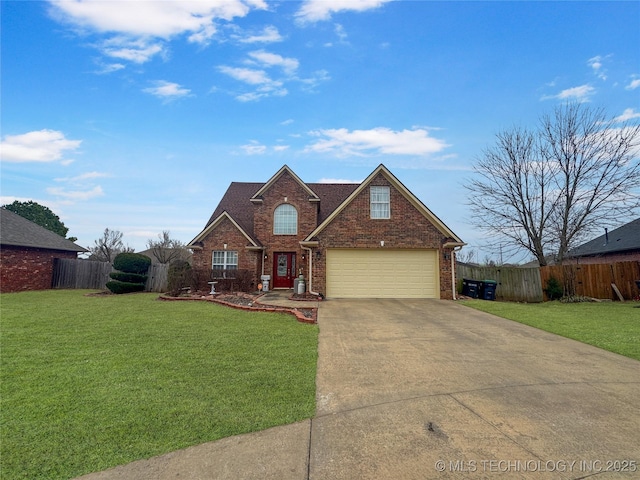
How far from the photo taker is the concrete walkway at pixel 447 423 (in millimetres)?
2596

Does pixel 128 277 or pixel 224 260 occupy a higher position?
pixel 224 260

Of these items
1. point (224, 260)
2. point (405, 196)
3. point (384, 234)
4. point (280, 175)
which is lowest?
point (224, 260)

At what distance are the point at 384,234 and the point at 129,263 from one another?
1435 cm

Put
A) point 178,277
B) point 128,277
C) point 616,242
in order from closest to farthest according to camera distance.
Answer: point 178,277 < point 128,277 < point 616,242

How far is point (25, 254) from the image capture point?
19219 millimetres

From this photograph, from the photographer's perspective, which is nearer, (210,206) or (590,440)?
(590,440)

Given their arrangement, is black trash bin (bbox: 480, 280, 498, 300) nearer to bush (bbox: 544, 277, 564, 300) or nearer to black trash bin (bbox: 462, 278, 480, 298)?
black trash bin (bbox: 462, 278, 480, 298)

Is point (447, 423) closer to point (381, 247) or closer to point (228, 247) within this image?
point (381, 247)

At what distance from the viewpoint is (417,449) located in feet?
9.37

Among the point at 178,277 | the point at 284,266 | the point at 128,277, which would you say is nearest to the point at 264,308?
the point at 178,277

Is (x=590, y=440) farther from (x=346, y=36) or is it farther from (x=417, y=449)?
(x=346, y=36)

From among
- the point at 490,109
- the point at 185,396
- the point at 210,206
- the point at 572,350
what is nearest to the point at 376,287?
the point at 572,350

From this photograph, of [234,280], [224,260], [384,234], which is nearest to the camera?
[384,234]

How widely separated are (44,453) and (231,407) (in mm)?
1646
